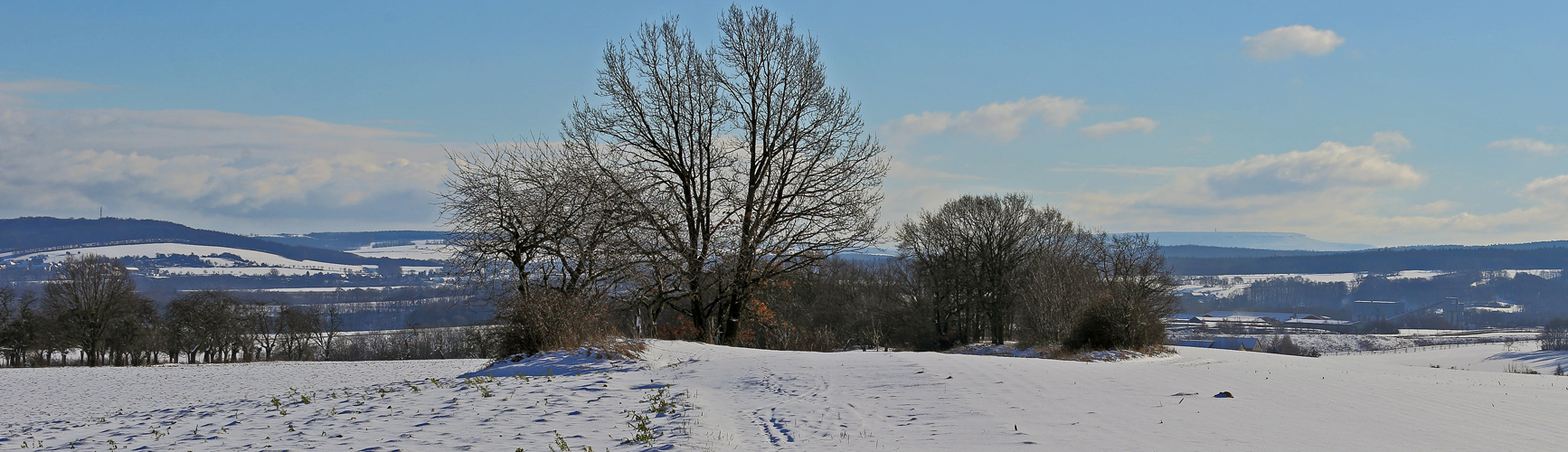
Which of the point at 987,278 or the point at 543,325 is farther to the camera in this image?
the point at 987,278

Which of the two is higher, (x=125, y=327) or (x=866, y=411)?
(x=125, y=327)

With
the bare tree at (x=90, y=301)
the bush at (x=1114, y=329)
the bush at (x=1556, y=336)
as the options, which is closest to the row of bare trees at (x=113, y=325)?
the bare tree at (x=90, y=301)

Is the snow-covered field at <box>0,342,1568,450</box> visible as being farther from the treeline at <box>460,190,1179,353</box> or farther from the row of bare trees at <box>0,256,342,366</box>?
the row of bare trees at <box>0,256,342,366</box>

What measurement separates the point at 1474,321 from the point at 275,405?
17671cm

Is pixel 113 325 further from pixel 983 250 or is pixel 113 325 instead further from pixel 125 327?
pixel 983 250

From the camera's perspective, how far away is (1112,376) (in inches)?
445

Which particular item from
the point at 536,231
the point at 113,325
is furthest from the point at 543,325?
the point at 113,325

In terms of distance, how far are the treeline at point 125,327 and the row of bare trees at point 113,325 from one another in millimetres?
43

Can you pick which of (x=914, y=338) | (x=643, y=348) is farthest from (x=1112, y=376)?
(x=914, y=338)

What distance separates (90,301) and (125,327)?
7.28 feet

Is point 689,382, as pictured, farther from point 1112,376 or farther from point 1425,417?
point 1425,417

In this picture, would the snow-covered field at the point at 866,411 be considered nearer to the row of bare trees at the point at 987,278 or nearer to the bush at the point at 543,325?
the bush at the point at 543,325

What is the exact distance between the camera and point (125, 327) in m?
42.8

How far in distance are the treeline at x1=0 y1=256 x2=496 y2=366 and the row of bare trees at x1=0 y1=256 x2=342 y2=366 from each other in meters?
0.04
